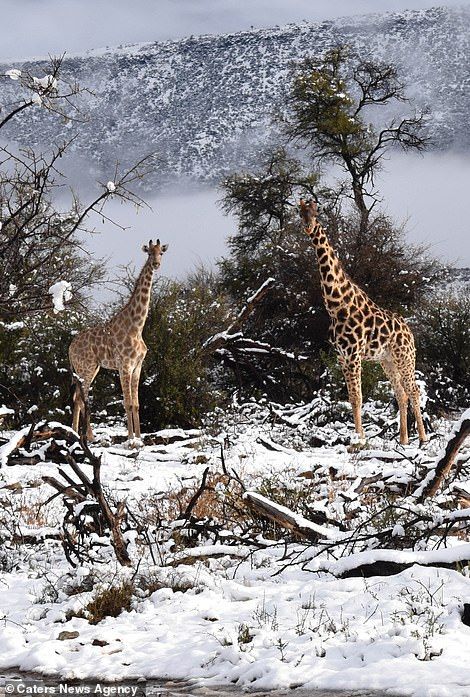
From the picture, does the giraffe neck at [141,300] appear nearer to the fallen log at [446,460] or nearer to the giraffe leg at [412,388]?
the giraffe leg at [412,388]

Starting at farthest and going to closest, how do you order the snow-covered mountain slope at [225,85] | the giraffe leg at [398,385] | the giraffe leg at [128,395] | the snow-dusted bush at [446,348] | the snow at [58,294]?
the snow-covered mountain slope at [225,85] < the snow-dusted bush at [446,348] < the giraffe leg at [128,395] < the giraffe leg at [398,385] < the snow at [58,294]

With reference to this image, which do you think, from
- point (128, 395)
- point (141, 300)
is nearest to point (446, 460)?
point (128, 395)

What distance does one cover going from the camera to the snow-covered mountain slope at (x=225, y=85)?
198ft

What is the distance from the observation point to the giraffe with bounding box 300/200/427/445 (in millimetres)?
12000

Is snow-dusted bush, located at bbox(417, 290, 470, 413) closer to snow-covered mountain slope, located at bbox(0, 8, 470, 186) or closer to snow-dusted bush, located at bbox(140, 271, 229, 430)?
snow-dusted bush, located at bbox(140, 271, 229, 430)

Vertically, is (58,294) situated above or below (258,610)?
above

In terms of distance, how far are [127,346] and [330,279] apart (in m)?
3.41

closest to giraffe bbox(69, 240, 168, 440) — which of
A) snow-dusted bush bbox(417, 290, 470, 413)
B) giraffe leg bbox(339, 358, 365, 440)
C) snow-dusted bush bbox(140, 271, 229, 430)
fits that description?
snow-dusted bush bbox(140, 271, 229, 430)

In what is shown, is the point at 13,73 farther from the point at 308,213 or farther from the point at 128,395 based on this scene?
the point at 128,395

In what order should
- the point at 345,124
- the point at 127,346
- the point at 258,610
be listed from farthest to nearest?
the point at 345,124
the point at 127,346
the point at 258,610

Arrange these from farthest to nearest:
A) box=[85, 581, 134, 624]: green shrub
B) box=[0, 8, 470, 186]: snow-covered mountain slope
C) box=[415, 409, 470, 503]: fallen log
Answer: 1. box=[0, 8, 470, 186]: snow-covered mountain slope
2. box=[415, 409, 470, 503]: fallen log
3. box=[85, 581, 134, 624]: green shrub

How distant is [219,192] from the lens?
3052 centimetres

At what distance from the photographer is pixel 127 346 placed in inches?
540

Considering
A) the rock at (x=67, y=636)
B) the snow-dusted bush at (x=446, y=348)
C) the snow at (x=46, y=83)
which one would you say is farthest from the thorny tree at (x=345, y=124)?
the rock at (x=67, y=636)
